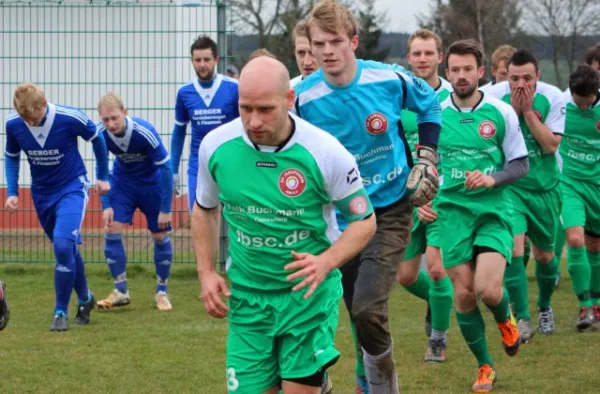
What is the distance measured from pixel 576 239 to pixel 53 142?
477 cm

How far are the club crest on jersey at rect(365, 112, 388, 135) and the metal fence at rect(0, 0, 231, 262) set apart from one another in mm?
7995

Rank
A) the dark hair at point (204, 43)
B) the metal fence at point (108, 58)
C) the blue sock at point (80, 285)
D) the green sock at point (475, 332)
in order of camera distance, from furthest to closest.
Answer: the metal fence at point (108, 58), the dark hair at point (204, 43), the blue sock at point (80, 285), the green sock at point (475, 332)

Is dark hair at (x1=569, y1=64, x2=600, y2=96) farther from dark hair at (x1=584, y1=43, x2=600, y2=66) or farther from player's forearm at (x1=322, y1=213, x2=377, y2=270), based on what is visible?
player's forearm at (x1=322, y1=213, x2=377, y2=270)

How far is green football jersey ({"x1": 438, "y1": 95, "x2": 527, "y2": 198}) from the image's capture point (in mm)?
7520

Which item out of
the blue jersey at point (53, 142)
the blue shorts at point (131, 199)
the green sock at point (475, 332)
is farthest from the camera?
the blue shorts at point (131, 199)

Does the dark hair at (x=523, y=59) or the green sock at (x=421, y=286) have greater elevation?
the dark hair at (x=523, y=59)

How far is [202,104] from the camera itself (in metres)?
11.5

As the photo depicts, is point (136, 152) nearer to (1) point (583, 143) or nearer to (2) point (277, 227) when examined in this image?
(1) point (583, 143)

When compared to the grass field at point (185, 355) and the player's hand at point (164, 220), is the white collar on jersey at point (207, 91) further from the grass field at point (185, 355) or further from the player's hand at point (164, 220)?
the grass field at point (185, 355)

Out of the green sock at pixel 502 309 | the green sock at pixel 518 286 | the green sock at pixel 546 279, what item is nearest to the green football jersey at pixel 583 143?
the green sock at pixel 546 279

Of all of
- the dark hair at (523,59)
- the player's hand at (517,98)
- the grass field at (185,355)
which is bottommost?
the grass field at (185,355)

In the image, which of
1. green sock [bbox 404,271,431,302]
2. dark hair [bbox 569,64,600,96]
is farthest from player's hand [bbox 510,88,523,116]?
green sock [bbox 404,271,431,302]

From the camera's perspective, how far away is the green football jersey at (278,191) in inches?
188

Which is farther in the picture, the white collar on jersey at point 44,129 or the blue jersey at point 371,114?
the white collar on jersey at point 44,129
